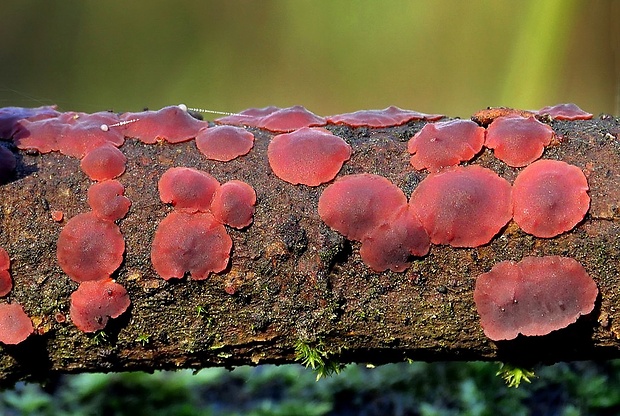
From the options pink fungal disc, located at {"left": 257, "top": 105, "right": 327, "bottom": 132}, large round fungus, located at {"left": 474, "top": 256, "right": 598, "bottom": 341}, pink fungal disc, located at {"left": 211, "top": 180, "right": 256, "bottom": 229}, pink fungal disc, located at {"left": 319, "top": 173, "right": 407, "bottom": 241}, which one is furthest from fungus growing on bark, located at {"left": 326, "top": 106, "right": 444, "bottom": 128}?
large round fungus, located at {"left": 474, "top": 256, "right": 598, "bottom": 341}

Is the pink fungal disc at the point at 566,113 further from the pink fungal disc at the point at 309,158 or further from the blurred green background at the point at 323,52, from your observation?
the blurred green background at the point at 323,52

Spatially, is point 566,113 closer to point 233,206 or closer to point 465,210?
point 465,210

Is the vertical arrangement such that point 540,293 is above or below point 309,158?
below

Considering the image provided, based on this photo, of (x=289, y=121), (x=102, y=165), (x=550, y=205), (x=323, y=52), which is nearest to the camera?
(x=550, y=205)

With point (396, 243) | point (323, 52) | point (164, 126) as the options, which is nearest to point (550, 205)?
point (396, 243)

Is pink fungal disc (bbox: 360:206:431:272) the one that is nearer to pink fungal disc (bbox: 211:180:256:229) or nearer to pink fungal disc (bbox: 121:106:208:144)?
pink fungal disc (bbox: 211:180:256:229)
